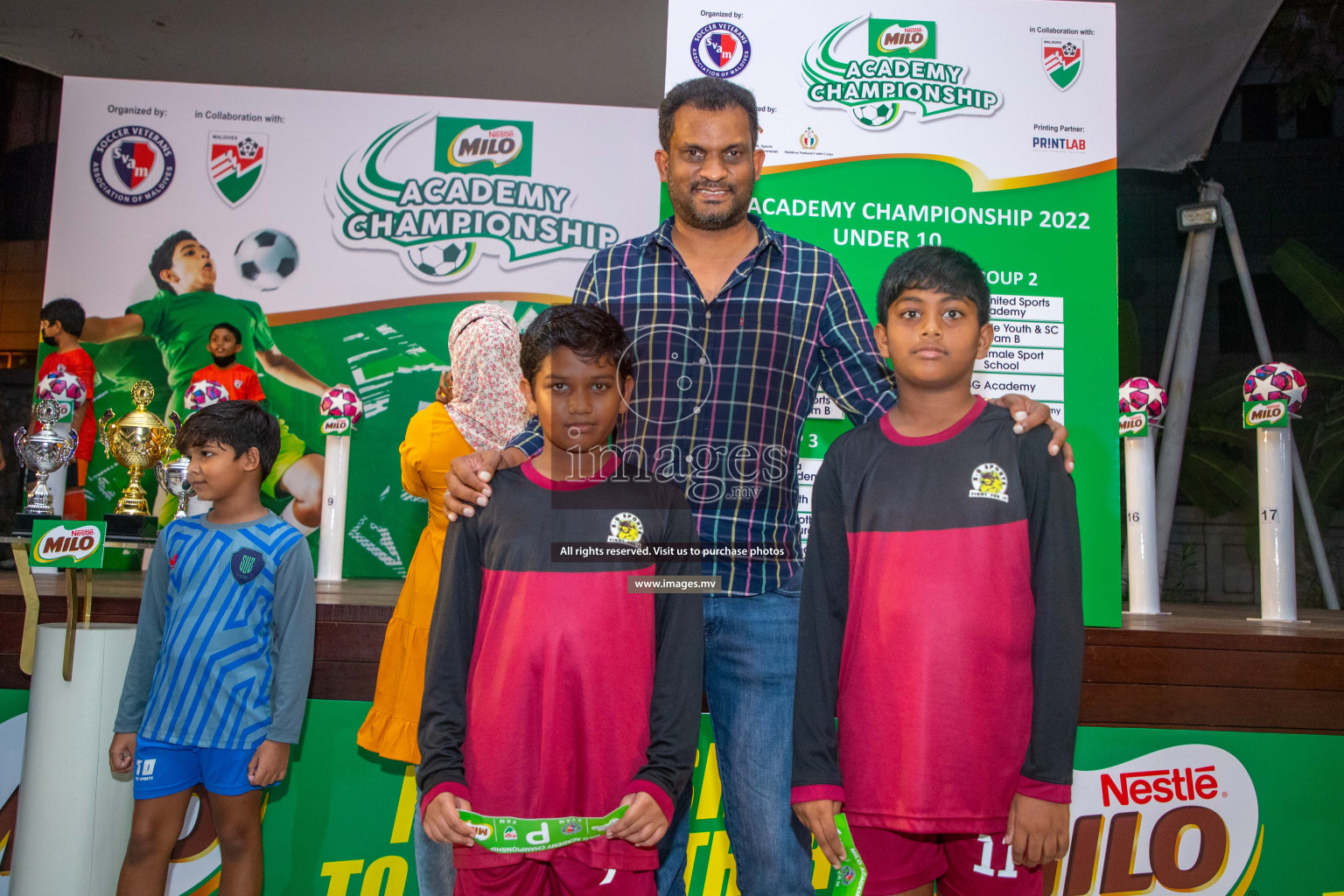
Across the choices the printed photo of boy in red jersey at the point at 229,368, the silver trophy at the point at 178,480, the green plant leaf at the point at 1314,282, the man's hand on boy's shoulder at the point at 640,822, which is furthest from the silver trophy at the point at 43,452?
the green plant leaf at the point at 1314,282

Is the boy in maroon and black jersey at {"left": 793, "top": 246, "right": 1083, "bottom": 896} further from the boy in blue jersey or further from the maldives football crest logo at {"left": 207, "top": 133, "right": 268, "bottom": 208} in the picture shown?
the maldives football crest logo at {"left": 207, "top": 133, "right": 268, "bottom": 208}

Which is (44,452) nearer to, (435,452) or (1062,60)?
(435,452)

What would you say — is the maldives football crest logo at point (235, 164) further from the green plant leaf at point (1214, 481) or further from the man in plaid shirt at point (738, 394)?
the green plant leaf at point (1214, 481)

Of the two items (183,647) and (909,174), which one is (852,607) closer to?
(183,647)

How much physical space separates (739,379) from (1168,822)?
1468 millimetres

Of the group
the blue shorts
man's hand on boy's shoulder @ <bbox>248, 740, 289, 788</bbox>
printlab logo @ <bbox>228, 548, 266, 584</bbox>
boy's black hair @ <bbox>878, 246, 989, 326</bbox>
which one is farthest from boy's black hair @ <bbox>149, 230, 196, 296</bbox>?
boy's black hair @ <bbox>878, 246, 989, 326</bbox>

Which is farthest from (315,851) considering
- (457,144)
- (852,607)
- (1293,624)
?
(457,144)

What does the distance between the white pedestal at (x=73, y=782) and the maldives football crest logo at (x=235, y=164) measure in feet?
12.5

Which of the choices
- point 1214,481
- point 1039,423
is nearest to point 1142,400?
point 1039,423

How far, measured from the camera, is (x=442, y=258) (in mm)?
5195

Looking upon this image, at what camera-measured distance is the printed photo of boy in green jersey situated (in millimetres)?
5094

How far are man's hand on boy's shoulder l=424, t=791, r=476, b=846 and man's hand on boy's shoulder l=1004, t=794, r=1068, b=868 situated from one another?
737 millimetres

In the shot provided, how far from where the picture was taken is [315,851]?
206 centimetres

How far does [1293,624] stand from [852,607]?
75.8 inches
